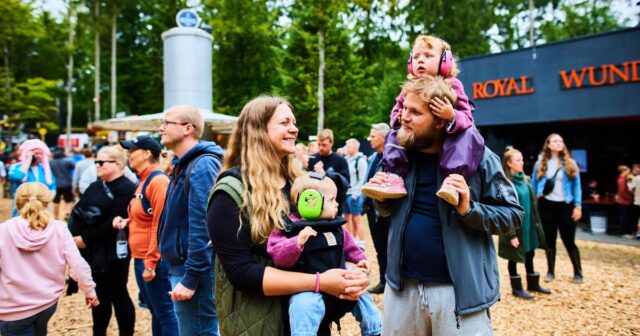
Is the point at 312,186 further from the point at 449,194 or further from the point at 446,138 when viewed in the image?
the point at 446,138

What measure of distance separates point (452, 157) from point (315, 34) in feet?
70.2

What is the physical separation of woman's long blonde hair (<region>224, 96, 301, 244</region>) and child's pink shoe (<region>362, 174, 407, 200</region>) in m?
0.39

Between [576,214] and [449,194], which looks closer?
[449,194]

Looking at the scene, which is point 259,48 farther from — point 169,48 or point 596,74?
point 596,74

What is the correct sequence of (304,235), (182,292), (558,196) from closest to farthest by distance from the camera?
1. (304,235)
2. (182,292)
3. (558,196)

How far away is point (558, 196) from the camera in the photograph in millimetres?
6266

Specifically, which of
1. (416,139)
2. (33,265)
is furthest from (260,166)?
(33,265)

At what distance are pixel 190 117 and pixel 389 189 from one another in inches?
65.0

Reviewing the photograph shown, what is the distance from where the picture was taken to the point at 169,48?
12.7m

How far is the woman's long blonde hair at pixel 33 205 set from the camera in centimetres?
315

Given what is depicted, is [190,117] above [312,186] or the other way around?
above

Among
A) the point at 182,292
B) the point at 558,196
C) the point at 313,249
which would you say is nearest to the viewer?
the point at 313,249

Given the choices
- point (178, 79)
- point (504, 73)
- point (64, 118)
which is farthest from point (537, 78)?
point (64, 118)

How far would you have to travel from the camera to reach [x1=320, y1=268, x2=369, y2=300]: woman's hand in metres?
1.82
